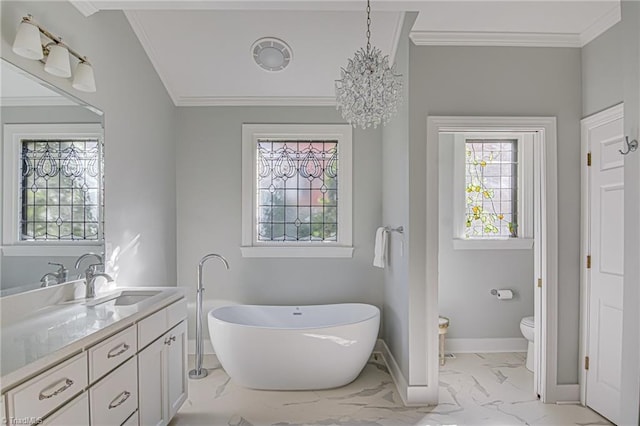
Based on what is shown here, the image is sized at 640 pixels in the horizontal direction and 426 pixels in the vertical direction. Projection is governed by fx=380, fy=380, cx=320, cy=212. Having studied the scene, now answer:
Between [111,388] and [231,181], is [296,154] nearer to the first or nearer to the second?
[231,181]

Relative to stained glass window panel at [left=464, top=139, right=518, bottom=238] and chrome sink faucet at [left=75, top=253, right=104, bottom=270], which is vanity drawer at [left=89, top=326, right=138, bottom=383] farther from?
stained glass window panel at [left=464, top=139, right=518, bottom=238]

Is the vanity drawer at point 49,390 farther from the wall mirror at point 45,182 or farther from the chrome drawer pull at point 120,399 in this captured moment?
the wall mirror at point 45,182

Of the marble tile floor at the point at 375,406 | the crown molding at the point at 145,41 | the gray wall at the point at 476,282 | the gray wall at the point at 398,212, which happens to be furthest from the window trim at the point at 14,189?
the gray wall at the point at 476,282

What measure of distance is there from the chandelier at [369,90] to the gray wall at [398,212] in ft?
2.88

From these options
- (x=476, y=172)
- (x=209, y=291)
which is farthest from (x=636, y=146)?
(x=209, y=291)

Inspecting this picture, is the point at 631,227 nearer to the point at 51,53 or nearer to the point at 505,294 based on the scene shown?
the point at 505,294

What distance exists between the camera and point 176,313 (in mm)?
2482

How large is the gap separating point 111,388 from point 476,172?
364cm

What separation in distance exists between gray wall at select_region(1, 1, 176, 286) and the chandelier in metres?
1.62

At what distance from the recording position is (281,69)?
3334mm

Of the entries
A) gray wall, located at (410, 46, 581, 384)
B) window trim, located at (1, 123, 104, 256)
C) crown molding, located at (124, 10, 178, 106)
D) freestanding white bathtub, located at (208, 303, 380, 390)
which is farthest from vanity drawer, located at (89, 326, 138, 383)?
gray wall, located at (410, 46, 581, 384)

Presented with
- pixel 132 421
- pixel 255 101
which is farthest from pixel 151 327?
pixel 255 101

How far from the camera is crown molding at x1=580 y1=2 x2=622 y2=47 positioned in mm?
2408

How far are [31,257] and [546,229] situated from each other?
324 cm
